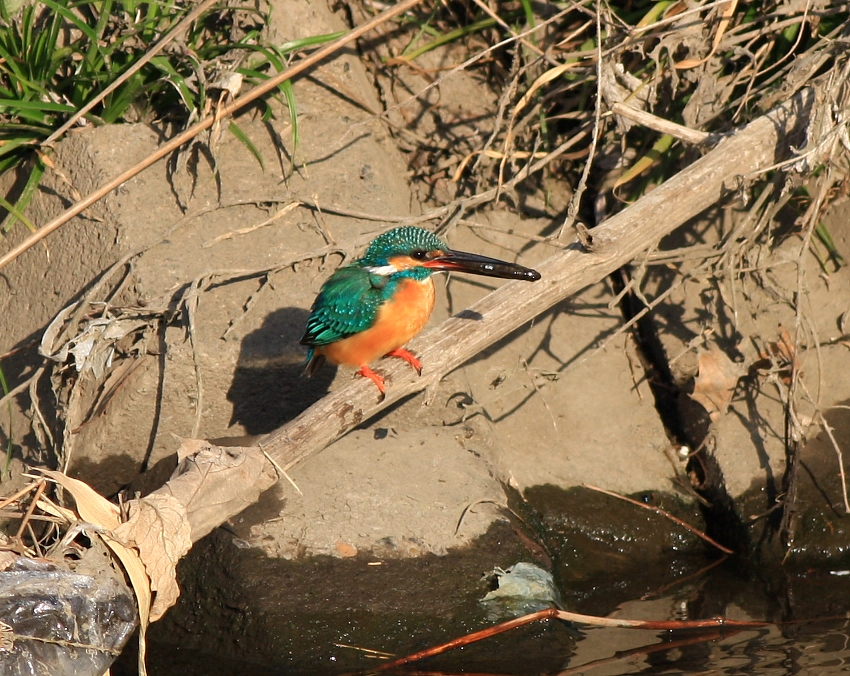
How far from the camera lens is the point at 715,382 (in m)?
4.14

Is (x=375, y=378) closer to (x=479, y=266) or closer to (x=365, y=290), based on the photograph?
(x=365, y=290)

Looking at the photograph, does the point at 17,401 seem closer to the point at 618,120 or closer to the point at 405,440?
the point at 405,440

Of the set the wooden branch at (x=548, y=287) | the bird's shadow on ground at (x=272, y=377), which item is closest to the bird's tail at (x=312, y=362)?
the bird's shadow on ground at (x=272, y=377)

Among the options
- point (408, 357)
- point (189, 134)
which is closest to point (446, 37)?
point (189, 134)

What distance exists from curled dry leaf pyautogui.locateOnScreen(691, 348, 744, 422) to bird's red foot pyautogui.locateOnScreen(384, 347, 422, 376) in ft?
4.72

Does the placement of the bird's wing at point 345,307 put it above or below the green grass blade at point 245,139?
below

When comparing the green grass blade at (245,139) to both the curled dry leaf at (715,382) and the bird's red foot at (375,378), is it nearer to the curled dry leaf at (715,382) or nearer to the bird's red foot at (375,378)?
the bird's red foot at (375,378)

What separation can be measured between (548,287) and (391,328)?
1.97 feet

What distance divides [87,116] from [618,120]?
2.38 meters

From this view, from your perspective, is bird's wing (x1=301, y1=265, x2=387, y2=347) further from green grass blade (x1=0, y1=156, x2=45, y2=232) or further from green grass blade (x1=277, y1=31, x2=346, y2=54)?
green grass blade (x1=0, y1=156, x2=45, y2=232)

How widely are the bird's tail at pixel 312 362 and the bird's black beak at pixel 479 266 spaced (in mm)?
578

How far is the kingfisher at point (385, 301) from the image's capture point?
11.2ft

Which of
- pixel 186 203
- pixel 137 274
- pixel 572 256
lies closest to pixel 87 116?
pixel 186 203

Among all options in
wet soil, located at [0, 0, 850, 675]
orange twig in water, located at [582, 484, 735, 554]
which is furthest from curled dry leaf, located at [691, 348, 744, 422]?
orange twig in water, located at [582, 484, 735, 554]
